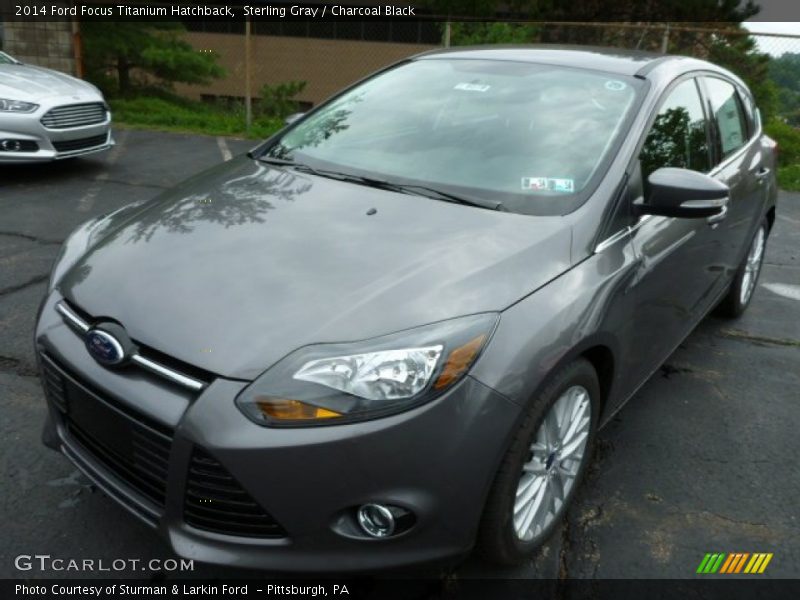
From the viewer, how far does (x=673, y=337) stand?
3.25m

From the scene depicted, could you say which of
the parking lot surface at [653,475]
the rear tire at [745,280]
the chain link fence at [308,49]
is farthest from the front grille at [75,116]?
the chain link fence at [308,49]

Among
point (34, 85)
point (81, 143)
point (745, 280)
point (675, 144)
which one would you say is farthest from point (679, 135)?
point (34, 85)

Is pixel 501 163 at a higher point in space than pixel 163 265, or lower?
higher

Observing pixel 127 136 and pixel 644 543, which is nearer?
pixel 644 543

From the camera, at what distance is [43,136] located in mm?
7020

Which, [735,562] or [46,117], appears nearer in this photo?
[735,562]

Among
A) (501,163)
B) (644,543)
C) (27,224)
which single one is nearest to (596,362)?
(644,543)

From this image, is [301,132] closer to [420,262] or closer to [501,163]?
[501,163]

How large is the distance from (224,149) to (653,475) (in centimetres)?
808

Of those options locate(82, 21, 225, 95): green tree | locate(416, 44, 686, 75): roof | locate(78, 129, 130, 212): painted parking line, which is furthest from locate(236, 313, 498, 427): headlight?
locate(82, 21, 225, 95): green tree

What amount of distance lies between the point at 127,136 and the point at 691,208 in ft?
30.4

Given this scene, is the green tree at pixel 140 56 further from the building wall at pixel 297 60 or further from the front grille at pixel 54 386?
the front grille at pixel 54 386

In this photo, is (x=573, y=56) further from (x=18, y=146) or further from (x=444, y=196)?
(x=18, y=146)

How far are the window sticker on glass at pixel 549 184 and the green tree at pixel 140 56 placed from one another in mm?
13228
